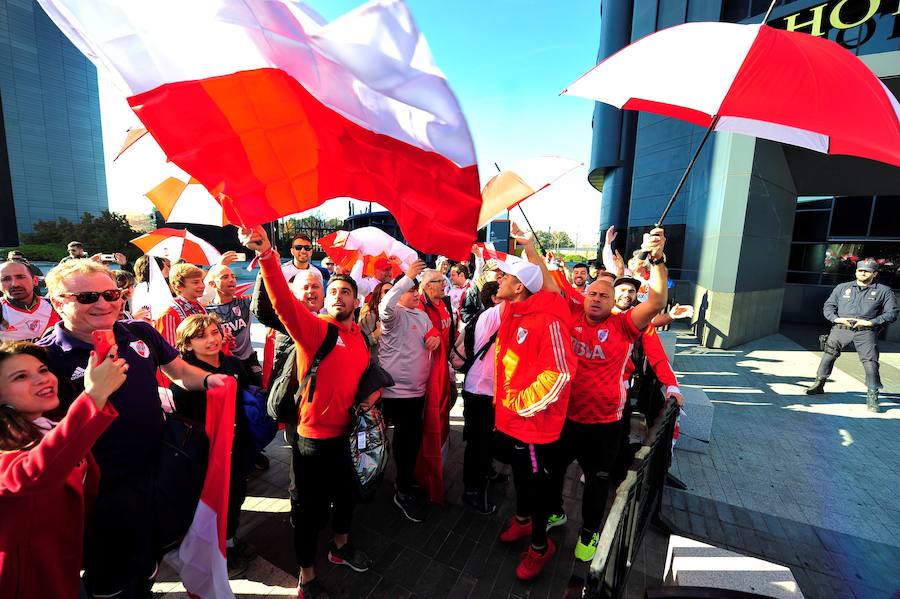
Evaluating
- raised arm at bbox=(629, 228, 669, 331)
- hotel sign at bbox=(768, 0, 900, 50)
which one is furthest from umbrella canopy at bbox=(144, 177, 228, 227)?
hotel sign at bbox=(768, 0, 900, 50)

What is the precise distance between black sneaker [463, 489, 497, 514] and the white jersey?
4800 mm

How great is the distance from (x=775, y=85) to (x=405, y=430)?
3.41 metres

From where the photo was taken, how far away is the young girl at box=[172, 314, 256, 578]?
2568 millimetres

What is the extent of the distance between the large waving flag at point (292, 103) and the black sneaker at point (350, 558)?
2.41 m

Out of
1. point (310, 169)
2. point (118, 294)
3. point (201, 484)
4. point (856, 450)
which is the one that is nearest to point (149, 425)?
point (201, 484)

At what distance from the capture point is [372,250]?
551cm

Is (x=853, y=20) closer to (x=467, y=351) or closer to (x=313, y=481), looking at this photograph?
(x=467, y=351)

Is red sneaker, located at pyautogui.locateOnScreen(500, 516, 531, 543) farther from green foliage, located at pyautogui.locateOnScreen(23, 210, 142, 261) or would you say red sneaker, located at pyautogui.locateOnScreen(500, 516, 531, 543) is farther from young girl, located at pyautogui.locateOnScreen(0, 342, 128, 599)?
green foliage, located at pyautogui.locateOnScreen(23, 210, 142, 261)

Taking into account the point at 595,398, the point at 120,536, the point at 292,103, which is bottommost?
the point at 120,536

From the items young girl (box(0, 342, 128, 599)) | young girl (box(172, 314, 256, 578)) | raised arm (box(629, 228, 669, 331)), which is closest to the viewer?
young girl (box(0, 342, 128, 599))

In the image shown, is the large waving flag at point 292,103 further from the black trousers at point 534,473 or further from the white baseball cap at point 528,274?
the black trousers at point 534,473

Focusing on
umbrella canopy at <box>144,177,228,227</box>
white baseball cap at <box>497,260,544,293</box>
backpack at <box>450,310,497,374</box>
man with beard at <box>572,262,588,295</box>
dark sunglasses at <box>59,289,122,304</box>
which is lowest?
backpack at <box>450,310,497,374</box>

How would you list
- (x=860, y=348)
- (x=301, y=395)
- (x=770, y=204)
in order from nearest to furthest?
(x=301, y=395) < (x=860, y=348) < (x=770, y=204)

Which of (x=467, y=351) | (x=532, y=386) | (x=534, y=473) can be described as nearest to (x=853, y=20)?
(x=467, y=351)
